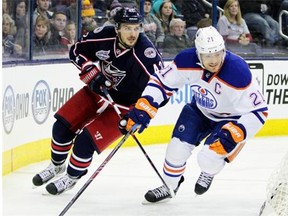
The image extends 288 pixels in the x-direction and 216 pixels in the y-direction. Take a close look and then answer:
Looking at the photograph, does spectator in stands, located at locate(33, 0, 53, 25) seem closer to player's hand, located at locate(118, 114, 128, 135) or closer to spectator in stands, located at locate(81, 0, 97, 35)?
spectator in stands, located at locate(81, 0, 97, 35)

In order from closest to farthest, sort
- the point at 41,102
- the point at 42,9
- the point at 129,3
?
the point at 41,102, the point at 42,9, the point at 129,3

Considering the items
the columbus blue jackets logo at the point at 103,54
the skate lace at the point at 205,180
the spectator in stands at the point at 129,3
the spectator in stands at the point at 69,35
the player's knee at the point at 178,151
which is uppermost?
the columbus blue jackets logo at the point at 103,54

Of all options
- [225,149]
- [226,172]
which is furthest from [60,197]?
[226,172]

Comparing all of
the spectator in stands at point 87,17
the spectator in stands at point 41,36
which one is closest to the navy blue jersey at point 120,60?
the spectator in stands at point 41,36

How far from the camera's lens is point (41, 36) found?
6875 millimetres

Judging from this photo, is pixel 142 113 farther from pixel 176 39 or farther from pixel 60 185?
pixel 176 39

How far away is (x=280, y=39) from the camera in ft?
29.9

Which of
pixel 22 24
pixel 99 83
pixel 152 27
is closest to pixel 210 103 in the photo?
pixel 99 83

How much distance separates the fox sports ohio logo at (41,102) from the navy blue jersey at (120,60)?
1.08 metres

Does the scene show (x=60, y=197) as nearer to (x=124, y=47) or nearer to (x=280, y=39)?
(x=124, y=47)

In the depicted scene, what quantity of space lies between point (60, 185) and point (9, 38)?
1382mm

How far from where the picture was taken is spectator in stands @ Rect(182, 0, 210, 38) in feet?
27.4

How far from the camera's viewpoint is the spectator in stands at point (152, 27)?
7.99m

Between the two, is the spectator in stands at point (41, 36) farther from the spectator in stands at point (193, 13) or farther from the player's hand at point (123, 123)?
the player's hand at point (123, 123)
